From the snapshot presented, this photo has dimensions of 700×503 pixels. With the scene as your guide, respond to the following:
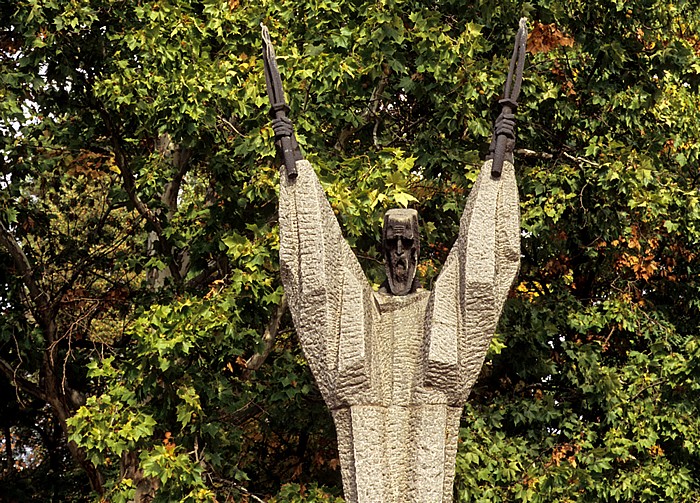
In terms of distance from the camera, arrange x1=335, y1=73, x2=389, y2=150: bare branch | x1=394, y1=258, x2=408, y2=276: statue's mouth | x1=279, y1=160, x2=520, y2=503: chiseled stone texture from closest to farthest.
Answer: x1=279, y1=160, x2=520, y2=503: chiseled stone texture, x1=394, y1=258, x2=408, y2=276: statue's mouth, x1=335, y1=73, x2=389, y2=150: bare branch

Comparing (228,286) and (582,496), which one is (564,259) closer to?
(582,496)

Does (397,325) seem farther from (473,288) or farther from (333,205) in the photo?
(333,205)

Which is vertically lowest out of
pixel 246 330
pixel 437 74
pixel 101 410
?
pixel 101 410

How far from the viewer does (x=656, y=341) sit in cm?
1297

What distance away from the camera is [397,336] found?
6617mm

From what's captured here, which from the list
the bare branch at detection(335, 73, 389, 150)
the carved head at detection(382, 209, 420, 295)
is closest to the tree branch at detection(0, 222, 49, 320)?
the bare branch at detection(335, 73, 389, 150)

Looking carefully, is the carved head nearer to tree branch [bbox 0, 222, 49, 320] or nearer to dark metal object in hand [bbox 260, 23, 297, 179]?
dark metal object in hand [bbox 260, 23, 297, 179]

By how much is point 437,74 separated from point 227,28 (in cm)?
186

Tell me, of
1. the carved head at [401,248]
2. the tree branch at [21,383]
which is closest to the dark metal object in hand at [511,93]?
the carved head at [401,248]

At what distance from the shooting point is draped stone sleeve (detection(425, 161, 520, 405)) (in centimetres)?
644

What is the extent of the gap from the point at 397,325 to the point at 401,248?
0.42 metres

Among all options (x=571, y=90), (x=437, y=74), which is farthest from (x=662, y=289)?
(x=437, y=74)

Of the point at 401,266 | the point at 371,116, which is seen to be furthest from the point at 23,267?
the point at 401,266

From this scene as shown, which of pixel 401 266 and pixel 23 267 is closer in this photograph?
pixel 401 266
